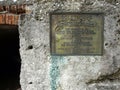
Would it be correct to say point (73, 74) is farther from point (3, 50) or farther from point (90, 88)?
point (3, 50)

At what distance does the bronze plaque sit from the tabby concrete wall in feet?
0.18

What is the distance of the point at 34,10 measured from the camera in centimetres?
327

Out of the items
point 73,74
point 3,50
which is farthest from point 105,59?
point 3,50

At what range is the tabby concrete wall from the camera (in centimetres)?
323

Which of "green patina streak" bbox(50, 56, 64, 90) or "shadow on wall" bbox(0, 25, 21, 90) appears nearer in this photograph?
"green patina streak" bbox(50, 56, 64, 90)

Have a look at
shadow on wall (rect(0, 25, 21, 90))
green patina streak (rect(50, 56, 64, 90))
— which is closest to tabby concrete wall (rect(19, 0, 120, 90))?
green patina streak (rect(50, 56, 64, 90))

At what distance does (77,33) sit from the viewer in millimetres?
3256

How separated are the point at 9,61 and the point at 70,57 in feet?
9.15

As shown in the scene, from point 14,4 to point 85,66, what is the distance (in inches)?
41.6

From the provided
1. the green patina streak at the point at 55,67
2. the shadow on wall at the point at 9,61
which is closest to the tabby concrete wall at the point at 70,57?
the green patina streak at the point at 55,67

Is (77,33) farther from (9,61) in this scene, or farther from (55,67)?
(9,61)

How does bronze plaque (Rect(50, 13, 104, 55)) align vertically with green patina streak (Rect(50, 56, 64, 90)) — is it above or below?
above

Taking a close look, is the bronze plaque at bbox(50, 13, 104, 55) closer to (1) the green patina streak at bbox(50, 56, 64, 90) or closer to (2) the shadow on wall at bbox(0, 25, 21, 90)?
(1) the green patina streak at bbox(50, 56, 64, 90)

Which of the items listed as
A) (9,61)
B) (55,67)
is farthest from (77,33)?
(9,61)
